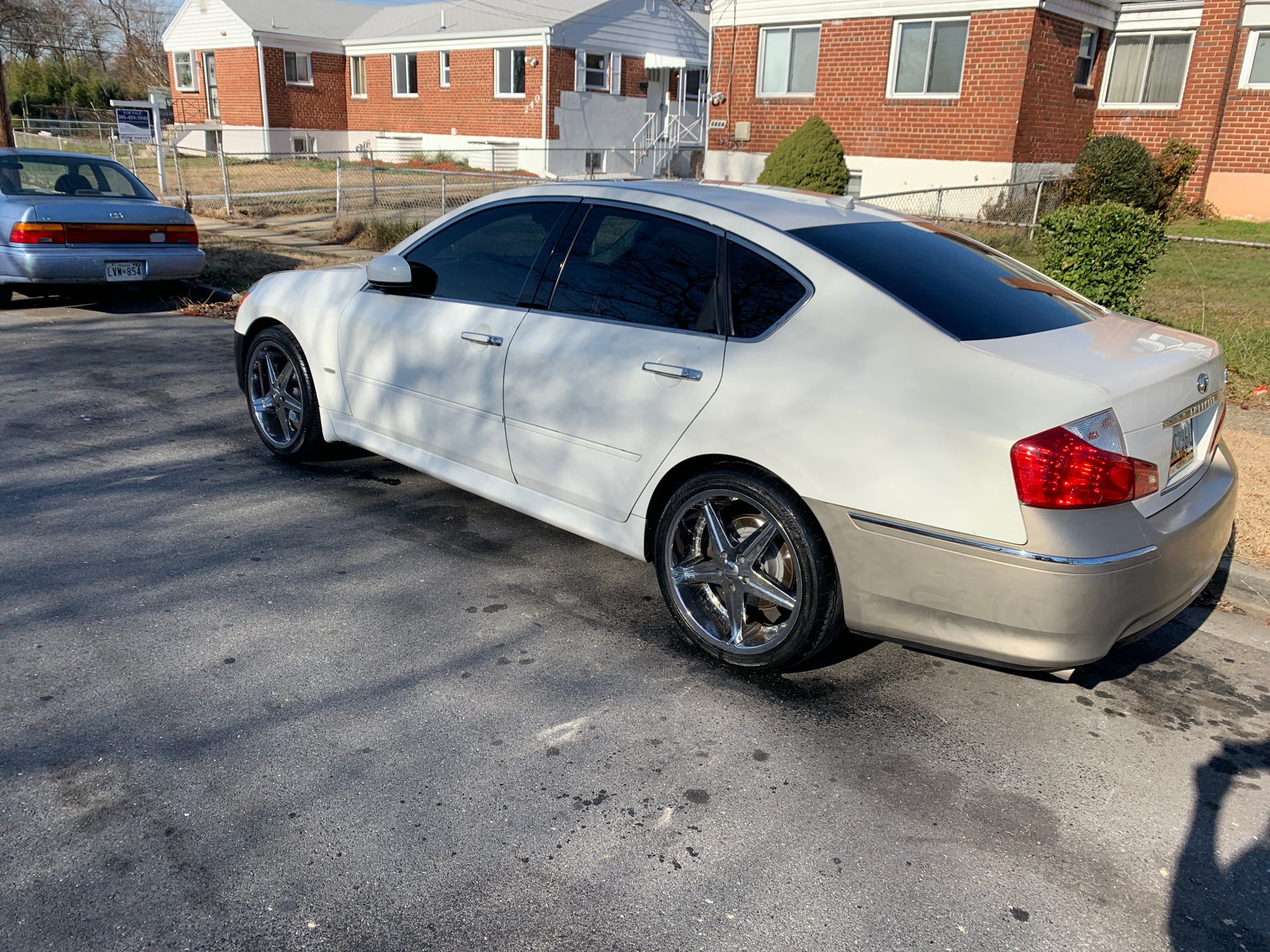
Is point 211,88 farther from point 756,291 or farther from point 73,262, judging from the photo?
point 756,291

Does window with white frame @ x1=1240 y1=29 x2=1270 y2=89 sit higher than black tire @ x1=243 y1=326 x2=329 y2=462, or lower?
higher

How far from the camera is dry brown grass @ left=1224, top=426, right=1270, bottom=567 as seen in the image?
16.4 feet

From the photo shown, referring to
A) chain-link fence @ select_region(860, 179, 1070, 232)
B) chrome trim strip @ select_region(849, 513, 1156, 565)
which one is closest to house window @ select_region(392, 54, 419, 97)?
chain-link fence @ select_region(860, 179, 1070, 232)

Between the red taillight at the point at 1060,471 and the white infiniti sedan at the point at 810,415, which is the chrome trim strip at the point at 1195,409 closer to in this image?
the white infiniti sedan at the point at 810,415

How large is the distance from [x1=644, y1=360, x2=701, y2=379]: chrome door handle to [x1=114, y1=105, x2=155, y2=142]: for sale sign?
16.8m

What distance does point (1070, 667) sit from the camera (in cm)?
326

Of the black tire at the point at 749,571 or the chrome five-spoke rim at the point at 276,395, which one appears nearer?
the black tire at the point at 749,571

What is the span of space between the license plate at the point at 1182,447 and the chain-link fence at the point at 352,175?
9.74m

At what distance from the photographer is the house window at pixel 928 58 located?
18906 millimetres

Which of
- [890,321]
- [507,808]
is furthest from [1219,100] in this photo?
[507,808]

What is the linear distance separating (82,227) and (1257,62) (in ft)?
68.0

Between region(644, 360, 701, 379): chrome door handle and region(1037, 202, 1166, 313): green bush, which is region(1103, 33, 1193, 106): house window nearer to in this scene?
region(1037, 202, 1166, 313): green bush

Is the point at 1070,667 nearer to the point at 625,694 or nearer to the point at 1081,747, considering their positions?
the point at 1081,747

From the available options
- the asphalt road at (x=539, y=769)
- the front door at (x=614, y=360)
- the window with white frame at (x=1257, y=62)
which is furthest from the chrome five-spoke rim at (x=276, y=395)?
the window with white frame at (x=1257, y=62)
